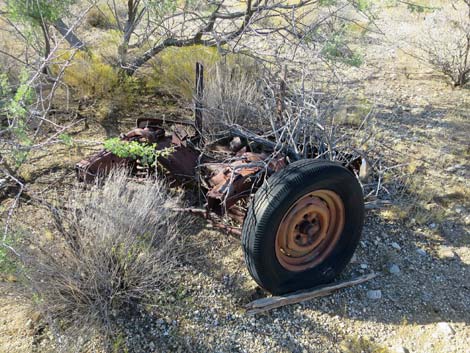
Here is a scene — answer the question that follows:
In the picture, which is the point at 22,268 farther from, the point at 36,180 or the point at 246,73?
the point at 246,73

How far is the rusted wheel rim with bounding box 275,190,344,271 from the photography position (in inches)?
122

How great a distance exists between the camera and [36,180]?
14.5 feet

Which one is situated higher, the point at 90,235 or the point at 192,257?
the point at 90,235

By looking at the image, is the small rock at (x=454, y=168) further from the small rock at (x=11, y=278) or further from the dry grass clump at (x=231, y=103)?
the small rock at (x=11, y=278)

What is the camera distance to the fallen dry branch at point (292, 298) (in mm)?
3137

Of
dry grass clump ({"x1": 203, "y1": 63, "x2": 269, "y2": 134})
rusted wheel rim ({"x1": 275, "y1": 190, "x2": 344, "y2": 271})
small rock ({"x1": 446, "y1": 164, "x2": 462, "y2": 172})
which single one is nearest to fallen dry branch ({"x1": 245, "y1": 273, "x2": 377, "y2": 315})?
rusted wheel rim ({"x1": 275, "y1": 190, "x2": 344, "y2": 271})

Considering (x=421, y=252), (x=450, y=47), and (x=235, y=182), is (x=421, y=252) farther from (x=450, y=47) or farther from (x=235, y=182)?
(x=450, y=47)

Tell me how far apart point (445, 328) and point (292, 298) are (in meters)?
1.13

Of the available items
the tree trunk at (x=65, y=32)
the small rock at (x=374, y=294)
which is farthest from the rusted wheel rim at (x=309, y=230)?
the tree trunk at (x=65, y=32)

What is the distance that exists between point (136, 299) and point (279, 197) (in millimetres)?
1314

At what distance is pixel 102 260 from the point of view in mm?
2957

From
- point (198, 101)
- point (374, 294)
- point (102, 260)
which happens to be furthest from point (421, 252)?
point (102, 260)

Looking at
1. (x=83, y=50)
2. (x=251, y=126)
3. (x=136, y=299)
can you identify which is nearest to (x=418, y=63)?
(x=251, y=126)

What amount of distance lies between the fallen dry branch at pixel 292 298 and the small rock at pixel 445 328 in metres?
0.64
